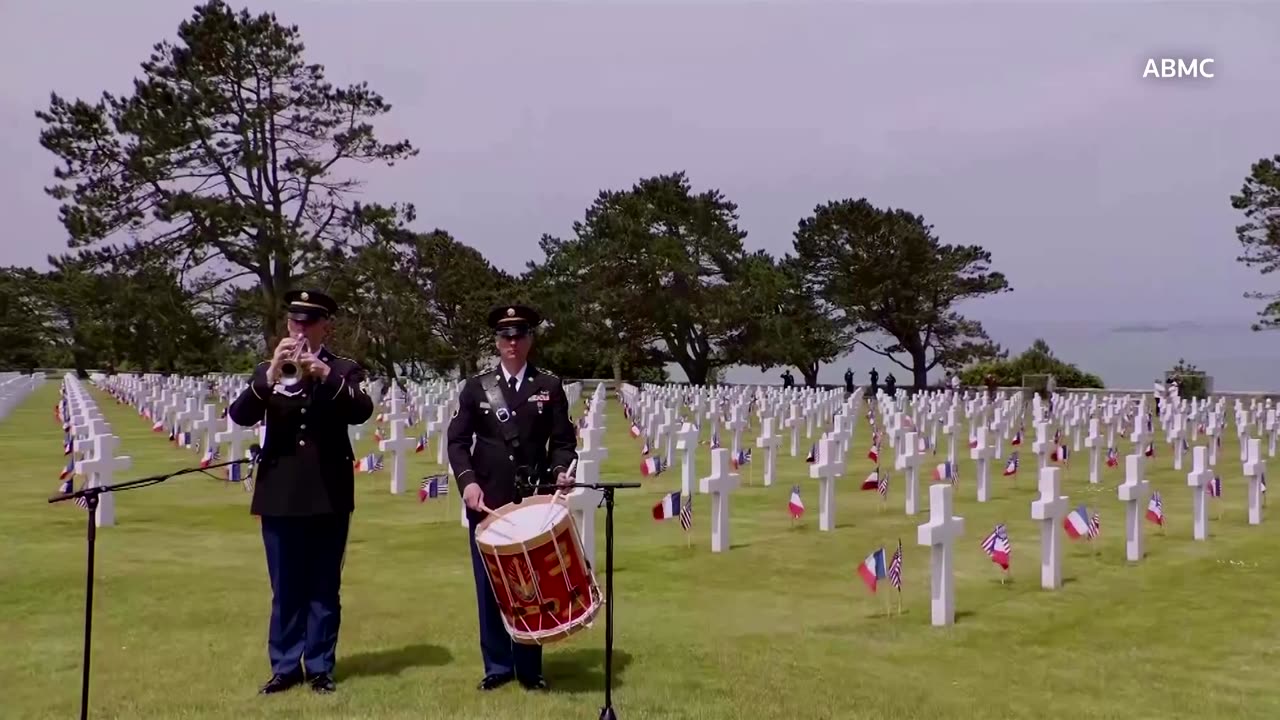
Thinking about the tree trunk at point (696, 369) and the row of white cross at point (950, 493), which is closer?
the row of white cross at point (950, 493)

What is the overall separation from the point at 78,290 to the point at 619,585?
36.6 m

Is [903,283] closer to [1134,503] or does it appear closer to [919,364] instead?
[919,364]

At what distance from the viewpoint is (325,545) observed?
16.9 ft

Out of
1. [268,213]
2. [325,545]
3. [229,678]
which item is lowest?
[229,678]

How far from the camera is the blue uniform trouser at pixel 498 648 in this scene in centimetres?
511

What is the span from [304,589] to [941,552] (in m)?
3.82

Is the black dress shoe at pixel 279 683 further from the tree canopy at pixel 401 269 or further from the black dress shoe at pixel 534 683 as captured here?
the tree canopy at pixel 401 269

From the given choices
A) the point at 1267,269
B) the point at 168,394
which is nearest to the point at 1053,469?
the point at 168,394

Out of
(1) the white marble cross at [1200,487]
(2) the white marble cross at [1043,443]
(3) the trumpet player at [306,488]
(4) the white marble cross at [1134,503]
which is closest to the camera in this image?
(3) the trumpet player at [306,488]

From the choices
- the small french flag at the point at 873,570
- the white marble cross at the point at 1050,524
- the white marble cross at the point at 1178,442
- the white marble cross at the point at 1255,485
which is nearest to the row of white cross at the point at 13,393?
the white marble cross at the point at 1178,442

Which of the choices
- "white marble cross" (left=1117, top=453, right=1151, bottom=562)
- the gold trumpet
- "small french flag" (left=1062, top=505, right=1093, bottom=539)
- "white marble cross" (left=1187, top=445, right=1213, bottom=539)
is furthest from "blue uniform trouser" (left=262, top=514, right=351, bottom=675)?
"white marble cross" (left=1187, top=445, right=1213, bottom=539)

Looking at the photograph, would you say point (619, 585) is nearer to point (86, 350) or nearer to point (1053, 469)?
point (1053, 469)

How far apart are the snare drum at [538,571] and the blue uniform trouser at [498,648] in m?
0.31

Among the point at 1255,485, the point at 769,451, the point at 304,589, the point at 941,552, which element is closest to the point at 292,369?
the point at 304,589
